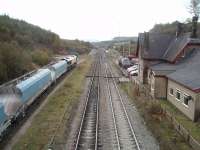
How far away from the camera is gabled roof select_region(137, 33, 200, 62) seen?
3741 centimetres

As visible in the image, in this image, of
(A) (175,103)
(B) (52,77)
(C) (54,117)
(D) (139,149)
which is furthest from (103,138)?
(B) (52,77)

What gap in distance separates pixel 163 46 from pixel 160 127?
74.5 feet

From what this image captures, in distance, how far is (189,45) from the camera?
3622cm

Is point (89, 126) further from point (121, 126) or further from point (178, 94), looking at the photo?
point (178, 94)

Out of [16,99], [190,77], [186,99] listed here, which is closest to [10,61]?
[16,99]

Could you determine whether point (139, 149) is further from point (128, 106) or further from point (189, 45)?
point (189, 45)

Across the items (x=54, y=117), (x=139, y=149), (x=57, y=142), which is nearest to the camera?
(x=139, y=149)

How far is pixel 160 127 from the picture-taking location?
21359 mm

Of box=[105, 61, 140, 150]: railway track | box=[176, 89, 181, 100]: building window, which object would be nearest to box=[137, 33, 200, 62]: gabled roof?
box=[176, 89, 181, 100]: building window

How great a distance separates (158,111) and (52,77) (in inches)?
696

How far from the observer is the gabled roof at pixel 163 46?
3741 centimetres

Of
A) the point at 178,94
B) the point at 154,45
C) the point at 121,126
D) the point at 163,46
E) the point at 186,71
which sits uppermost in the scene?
the point at 154,45

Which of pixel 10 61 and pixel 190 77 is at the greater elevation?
pixel 10 61

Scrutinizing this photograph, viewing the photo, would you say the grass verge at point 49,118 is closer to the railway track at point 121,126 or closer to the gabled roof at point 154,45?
the railway track at point 121,126
